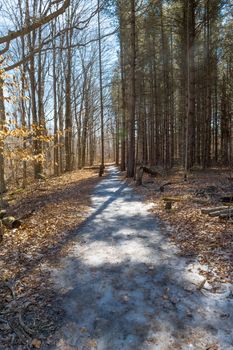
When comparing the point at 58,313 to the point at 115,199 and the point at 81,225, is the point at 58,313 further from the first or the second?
the point at 115,199

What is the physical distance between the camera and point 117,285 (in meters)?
3.79

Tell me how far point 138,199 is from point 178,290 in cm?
560

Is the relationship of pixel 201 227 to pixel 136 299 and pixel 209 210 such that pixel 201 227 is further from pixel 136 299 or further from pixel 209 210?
pixel 136 299

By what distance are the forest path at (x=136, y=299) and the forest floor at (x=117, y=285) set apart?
11 mm

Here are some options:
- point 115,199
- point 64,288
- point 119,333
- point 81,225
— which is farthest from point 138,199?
point 119,333

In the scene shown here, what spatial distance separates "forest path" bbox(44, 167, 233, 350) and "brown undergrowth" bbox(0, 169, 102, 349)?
23 centimetres

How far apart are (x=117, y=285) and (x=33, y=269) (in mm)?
1581

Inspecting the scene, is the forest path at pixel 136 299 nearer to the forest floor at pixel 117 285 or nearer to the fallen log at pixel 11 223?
the forest floor at pixel 117 285

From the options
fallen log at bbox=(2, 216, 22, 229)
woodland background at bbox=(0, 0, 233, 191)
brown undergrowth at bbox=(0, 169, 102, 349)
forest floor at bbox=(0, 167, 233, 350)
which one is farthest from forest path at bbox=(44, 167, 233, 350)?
woodland background at bbox=(0, 0, 233, 191)

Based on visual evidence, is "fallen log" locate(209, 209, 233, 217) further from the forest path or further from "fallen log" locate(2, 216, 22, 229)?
"fallen log" locate(2, 216, 22, 229)

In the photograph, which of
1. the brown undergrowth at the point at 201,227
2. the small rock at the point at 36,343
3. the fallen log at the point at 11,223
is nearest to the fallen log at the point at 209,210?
the brown undergrowth at the point at 201,227

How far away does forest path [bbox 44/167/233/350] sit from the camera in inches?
109

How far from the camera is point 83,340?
9.21ft

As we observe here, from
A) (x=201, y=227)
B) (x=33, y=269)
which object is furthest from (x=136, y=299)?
(x=201, y=227)
